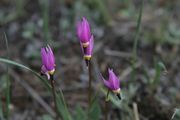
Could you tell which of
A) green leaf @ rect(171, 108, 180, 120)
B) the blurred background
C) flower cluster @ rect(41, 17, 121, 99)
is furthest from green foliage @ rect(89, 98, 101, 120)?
green leaf @ rect(171, 108, 180, 120)

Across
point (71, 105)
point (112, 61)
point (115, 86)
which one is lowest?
point (71, 105)

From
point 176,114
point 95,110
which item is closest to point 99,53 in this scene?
point 95,110

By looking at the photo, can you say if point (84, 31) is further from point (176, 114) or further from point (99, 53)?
point (99, 53)

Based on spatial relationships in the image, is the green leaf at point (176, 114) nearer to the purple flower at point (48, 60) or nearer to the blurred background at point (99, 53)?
the blurred background at point (99, 53)

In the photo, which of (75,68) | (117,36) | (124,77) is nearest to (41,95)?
(75,68)

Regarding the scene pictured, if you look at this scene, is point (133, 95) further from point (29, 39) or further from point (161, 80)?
point (29, 39)

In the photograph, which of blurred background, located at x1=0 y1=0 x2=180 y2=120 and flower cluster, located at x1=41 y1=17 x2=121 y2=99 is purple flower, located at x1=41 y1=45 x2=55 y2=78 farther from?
blurred background, located at x1=0 y1=0 x2=180 y2=120
